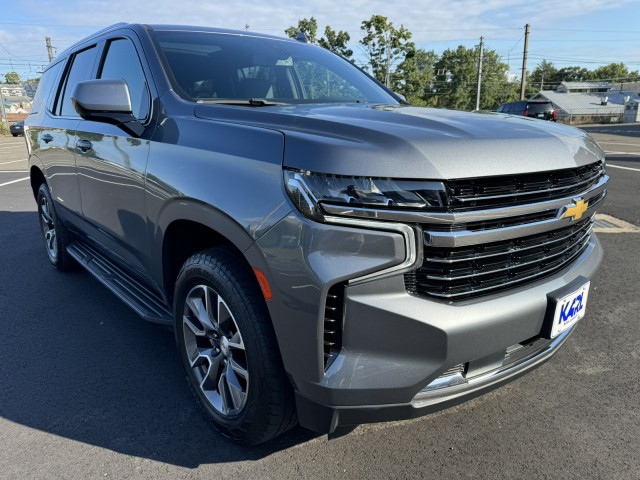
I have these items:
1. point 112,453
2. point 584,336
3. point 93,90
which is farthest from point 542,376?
point 93,90

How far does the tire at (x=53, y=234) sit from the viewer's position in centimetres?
441

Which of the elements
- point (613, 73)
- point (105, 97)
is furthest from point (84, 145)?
point (613, 73)

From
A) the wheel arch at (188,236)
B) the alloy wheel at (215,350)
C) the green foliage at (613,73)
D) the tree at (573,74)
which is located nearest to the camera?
the wheel arch at (188,236)

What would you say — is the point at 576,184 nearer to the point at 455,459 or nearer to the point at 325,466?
the point at 455,459

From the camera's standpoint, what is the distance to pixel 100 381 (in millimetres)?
2787

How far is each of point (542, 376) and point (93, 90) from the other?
290 centimetres

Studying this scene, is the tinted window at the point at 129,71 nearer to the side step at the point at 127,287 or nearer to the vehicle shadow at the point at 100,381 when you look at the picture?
the side step at the point at 127,287

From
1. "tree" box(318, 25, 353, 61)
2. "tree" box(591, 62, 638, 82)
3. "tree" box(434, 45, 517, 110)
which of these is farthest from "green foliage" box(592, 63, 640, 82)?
"tree" box(318, 25, 353, 61)

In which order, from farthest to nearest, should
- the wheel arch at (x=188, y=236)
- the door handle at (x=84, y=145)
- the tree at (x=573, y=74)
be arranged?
the tree at (x=573, y=74) → the door handle at (x=84, y=145) → the wheel arch at (x=188, y=236)

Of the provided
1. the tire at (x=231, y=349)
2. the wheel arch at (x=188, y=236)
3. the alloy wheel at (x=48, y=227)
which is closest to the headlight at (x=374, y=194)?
the wheel arch at (x=188, y=236)

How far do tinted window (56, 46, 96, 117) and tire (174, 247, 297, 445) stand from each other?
216cm

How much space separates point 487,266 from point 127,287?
2.26 m

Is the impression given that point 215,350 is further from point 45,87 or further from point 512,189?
point 45,87

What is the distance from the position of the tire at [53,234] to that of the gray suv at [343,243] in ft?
6.88
